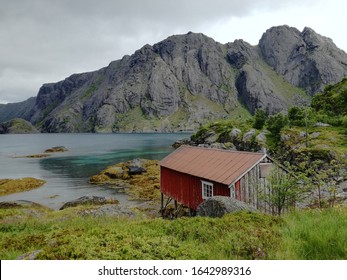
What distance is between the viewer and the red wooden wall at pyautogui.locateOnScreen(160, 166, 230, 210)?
23.1 metres

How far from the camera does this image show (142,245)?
710 cm

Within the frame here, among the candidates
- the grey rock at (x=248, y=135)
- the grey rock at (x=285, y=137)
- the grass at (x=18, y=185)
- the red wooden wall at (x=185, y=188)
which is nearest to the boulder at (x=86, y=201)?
the red wooden wall at (x=185, y=188)

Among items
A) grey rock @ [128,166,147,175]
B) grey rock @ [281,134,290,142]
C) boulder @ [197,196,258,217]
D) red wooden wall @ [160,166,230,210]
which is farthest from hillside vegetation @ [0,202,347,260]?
grey rock @ [128,166,147,175]

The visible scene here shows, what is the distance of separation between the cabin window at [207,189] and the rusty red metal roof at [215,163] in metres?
0.51

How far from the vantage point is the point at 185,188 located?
2730 cm

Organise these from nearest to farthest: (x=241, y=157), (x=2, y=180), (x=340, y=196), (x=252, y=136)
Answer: (x=241, y=157) < (x=340, y=196) < (x=2, y=180) < (x=252, y=136)

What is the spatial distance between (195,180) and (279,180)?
32.2 ft

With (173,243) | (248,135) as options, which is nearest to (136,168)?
(248,135)

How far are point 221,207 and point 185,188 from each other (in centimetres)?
1455

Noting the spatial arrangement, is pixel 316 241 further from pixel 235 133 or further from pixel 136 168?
pixel 235 133

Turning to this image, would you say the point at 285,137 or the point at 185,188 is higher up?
the point at 285,137

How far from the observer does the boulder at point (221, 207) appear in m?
12.6

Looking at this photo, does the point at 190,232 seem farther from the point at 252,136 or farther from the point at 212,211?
the point at 252,136
